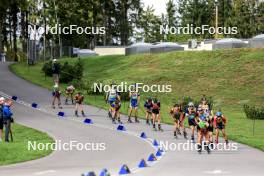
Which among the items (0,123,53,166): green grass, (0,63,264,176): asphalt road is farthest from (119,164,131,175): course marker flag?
(0,123,53,166): green grass

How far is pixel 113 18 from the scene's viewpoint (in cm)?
10912

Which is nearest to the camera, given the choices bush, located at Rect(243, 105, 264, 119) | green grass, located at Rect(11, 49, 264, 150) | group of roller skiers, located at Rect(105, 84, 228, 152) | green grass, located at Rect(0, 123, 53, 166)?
green grass, located at Rect(0, 123, 53, 166)

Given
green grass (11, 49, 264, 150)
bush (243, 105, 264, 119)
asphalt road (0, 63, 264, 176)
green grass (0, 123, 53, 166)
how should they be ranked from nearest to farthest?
asphalt road (0, 63, 264, 176) → green grass (0, 123, 53, 166) → bush (243, 105, 264, 119) → green grass (11, 49, 264, 150)

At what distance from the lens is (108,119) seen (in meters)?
36.5

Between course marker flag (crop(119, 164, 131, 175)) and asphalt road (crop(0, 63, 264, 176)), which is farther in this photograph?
asphalt road (crop(0, 63, 264, 176))

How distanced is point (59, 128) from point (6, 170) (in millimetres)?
12066

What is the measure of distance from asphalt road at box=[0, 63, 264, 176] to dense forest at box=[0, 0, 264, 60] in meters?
51.9

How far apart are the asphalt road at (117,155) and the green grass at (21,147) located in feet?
1.69

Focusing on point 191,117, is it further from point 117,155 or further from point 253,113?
point 253,113

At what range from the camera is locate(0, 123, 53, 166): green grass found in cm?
2306

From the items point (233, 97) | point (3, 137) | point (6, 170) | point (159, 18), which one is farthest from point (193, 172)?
point (159, 18)

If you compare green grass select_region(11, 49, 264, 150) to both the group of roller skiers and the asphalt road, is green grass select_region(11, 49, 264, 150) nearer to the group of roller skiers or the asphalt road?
the group of roller skiers

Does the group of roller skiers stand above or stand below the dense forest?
below

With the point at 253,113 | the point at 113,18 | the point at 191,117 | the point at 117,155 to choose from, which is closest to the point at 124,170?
the point at 117,155
